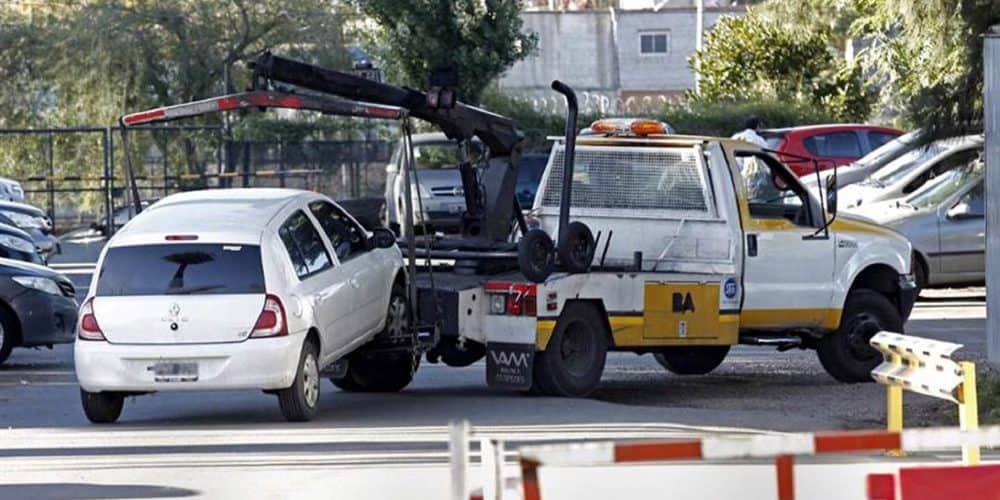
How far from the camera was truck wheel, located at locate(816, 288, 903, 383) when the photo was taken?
15859mm

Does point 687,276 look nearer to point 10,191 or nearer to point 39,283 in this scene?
point 39,283

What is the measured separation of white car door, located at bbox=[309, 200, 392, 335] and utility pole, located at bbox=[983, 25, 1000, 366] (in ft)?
15.3

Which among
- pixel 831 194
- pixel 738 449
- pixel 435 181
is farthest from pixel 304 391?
pixel 435 181

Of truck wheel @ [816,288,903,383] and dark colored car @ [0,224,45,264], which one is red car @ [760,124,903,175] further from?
truck wheel @ [816,288,903,383]

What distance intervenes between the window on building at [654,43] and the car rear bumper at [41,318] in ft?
164

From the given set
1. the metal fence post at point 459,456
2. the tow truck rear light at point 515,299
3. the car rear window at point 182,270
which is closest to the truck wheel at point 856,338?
the tow truck rear light at point 515,299

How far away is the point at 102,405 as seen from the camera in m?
13.3

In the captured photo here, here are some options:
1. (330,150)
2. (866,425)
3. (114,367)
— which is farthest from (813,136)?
(114,367)

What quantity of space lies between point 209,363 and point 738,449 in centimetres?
737

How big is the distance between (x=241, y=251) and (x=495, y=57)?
20.3m

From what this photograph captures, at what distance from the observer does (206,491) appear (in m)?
10.3

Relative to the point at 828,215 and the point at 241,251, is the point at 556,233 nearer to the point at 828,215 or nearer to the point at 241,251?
the point at 828,215

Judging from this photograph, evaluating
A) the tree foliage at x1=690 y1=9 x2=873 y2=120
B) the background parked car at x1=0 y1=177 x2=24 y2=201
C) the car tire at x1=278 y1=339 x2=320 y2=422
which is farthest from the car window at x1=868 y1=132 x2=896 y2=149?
the car tire at x1=278 y1=339 x2=320 y2=422

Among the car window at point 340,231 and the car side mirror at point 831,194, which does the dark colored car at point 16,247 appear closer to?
the car window at point 340,231
